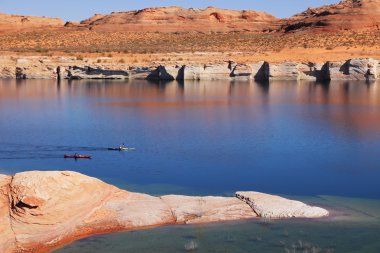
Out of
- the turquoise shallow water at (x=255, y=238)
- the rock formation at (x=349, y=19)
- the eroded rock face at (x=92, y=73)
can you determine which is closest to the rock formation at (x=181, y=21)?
the rock formation at (x=349, y=19)

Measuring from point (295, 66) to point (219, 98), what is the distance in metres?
13.6

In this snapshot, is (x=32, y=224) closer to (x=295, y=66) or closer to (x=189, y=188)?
(x=189, y=188)

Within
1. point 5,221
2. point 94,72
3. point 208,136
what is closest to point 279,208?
point 5,221

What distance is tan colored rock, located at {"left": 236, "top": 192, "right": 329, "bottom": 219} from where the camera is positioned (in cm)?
1220

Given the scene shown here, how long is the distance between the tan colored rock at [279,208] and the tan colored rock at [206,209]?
0.56 ft

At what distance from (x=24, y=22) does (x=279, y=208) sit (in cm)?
8894

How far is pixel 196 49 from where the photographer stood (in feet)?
180

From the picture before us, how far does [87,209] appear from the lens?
38.8 feet

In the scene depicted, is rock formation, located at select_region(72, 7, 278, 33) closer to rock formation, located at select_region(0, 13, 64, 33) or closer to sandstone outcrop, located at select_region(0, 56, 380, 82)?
rock formation, located at select_region(0, 13, 64, 33)

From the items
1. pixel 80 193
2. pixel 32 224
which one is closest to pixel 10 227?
pixel 32 224

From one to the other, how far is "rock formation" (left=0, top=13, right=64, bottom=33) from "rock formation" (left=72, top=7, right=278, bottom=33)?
19.2ft

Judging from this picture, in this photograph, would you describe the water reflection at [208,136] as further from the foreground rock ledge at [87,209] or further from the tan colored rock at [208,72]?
the tan colored rock at [208,72]

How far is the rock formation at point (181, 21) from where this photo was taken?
8056 centimetres

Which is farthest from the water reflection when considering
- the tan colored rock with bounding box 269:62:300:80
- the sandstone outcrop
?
the tan colored rock with bounding box 269:62:300:80
